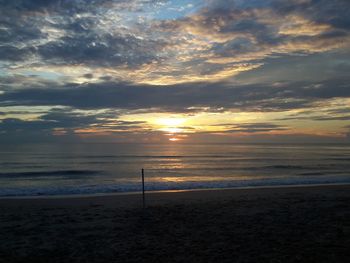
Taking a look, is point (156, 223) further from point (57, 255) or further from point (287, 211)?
point (287, 211)

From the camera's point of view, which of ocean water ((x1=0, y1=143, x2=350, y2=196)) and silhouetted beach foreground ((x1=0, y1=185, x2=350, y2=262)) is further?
ocean water ((x1=0, y1=143, x2=350, y2=196))

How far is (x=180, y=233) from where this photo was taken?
9.23 meters

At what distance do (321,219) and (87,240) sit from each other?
7.49 metres

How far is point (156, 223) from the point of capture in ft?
34.7

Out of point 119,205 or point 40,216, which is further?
point 119,205

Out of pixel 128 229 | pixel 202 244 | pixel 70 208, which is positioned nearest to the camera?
pixel 202 244

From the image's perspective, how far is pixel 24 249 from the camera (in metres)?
8.08

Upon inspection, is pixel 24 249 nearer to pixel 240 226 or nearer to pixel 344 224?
pixel 240 226

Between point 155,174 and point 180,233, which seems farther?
point 155,174

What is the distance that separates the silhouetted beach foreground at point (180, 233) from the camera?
735 centimetres

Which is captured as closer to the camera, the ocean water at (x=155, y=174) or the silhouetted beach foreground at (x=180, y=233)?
the silhouetted beach foreground at (x=180, y=233)

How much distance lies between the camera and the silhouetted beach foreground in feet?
24.1

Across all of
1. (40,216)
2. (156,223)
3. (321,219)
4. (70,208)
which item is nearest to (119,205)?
(70,208)

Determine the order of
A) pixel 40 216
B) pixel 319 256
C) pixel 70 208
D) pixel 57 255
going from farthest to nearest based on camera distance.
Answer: pixel 70 208 < pixel 40 216 < pixel 57 255 < pixel 319 256
